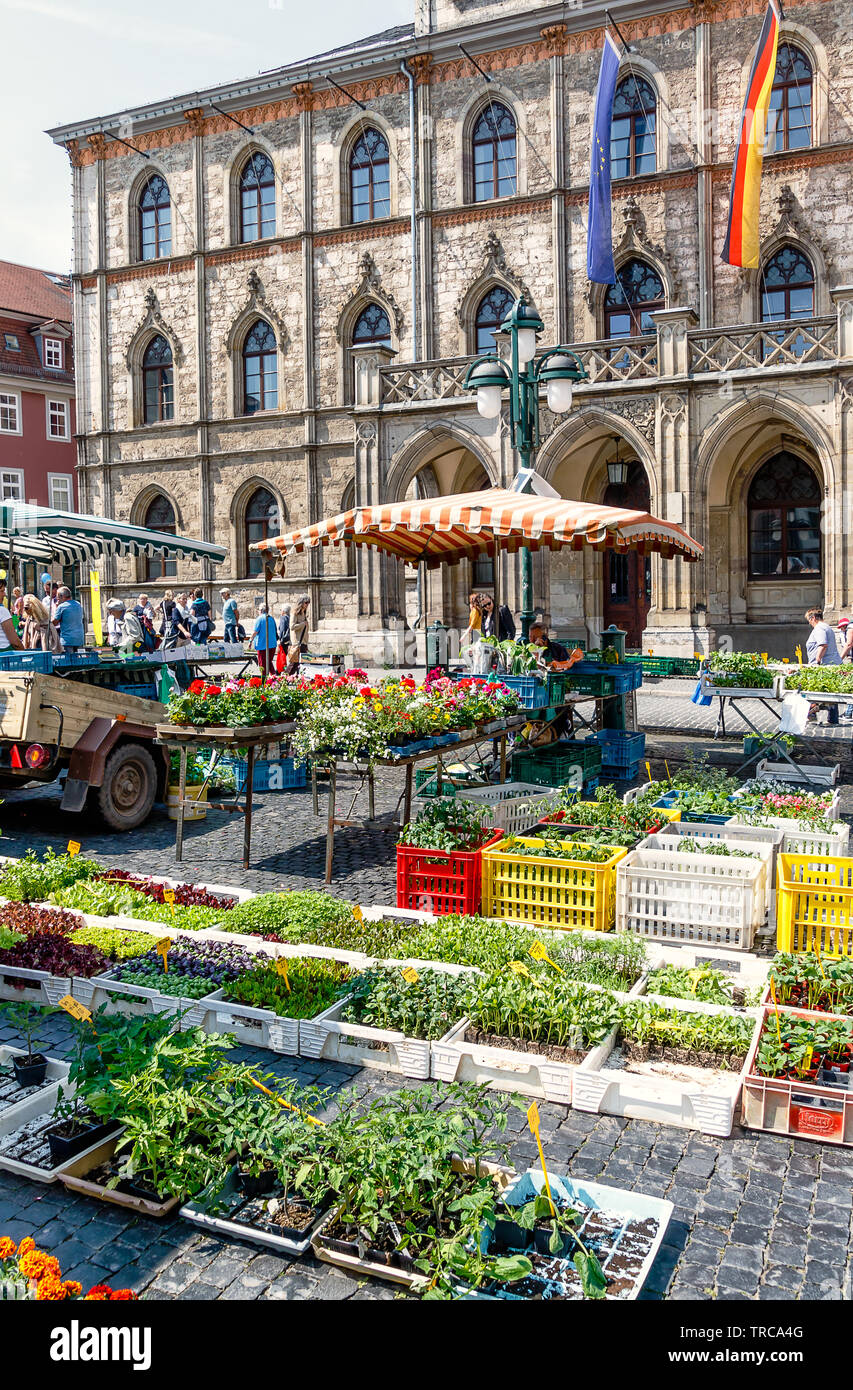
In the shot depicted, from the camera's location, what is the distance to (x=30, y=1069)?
15.3ft

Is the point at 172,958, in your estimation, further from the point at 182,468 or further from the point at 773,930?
the point at 182,468

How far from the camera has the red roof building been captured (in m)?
38.3

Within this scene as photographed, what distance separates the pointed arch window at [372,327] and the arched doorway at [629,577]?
701 cm

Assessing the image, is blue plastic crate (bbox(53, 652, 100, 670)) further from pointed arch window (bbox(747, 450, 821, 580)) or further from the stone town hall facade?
pointed arch window (bbox(747, 450, 821, 580))

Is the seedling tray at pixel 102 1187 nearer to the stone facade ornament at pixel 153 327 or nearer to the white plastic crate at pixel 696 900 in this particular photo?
the white plastic crate at pixel 696 900

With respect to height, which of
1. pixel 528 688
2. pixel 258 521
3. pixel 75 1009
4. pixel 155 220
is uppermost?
pixel 155 220

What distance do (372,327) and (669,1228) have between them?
85.8ft

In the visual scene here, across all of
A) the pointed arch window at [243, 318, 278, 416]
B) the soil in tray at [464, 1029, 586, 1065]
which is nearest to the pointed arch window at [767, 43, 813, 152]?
the pointed arch window at [243, 318, 278, 416]

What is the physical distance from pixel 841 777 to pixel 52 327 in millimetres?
36177

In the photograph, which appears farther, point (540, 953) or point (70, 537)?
point (70, 537)

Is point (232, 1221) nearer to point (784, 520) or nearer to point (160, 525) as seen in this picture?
point (784, 520)

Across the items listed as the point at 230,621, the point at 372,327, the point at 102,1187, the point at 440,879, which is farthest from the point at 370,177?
the point at 102,1187

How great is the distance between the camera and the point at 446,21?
26.3 m

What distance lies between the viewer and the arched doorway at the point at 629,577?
24.8 meters
